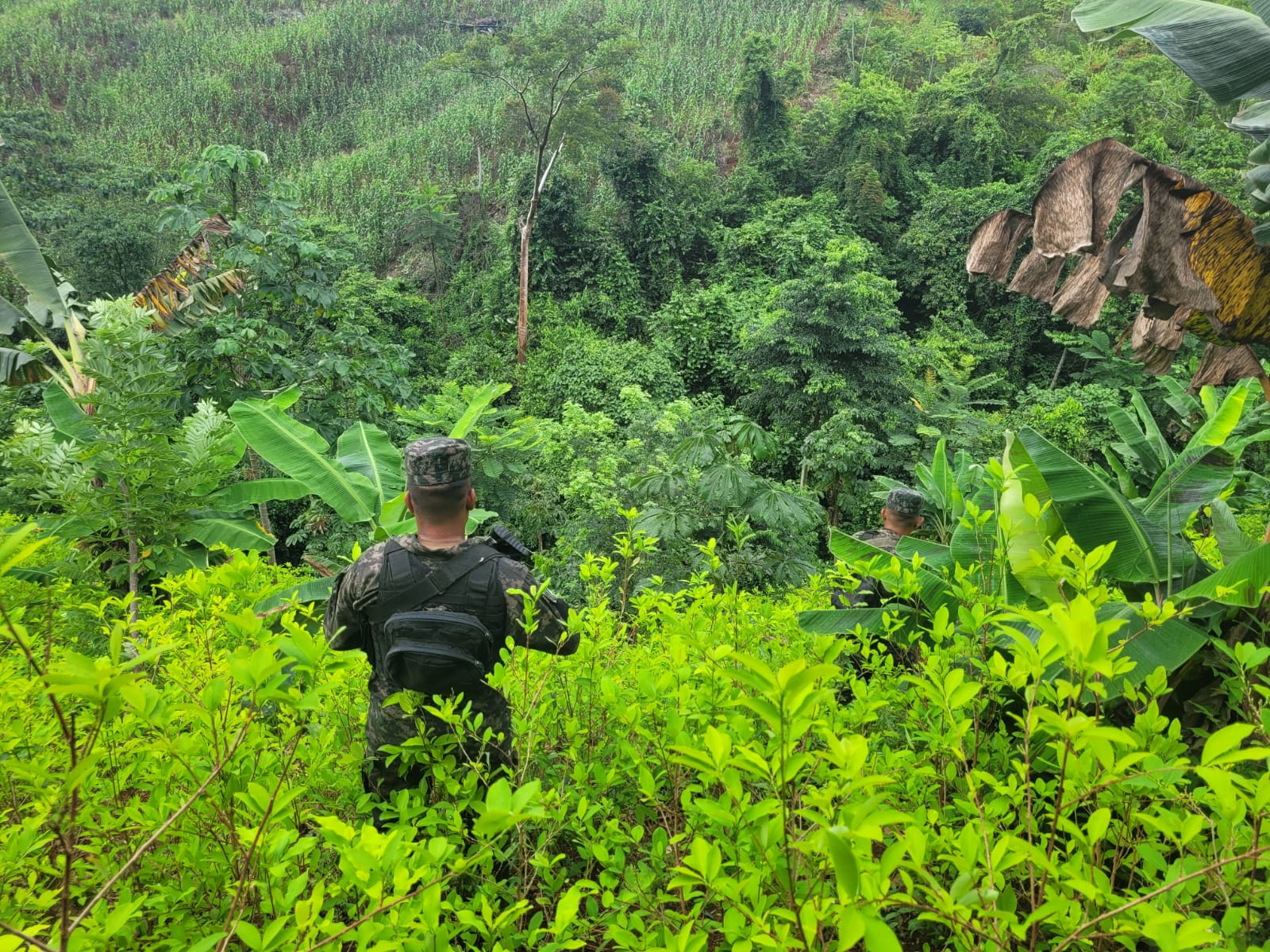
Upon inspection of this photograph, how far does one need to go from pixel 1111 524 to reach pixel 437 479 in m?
1.97

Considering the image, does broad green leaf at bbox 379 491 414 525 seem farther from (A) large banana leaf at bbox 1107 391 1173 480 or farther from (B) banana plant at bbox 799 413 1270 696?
(A) large banana leaf at bbox 1107 391 1173 480

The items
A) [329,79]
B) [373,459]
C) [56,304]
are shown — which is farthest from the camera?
[329,79]

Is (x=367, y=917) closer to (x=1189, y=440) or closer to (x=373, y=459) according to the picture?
(x=373, y=459)

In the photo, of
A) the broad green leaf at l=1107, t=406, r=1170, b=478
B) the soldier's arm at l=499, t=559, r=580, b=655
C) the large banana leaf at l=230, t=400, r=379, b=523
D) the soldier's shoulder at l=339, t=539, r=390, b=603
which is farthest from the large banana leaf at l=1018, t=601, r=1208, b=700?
the large banana leaf at l=230, t=400, r=379, b=523

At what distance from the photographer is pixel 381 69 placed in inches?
996

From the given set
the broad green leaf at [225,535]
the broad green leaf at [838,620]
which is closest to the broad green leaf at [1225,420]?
the broad green leaf at [838,620]

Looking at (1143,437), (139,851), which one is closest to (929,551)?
(1143,437)

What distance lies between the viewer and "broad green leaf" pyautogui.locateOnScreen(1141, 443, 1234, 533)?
1997mm

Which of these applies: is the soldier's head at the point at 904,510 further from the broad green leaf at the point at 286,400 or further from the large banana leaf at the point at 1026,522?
the broad green leaf at the point at 286,400

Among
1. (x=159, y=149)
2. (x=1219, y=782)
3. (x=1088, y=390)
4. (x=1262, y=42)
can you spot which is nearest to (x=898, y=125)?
(x=1088, y=390)

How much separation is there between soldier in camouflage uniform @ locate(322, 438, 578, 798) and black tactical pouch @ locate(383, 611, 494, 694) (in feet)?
0.31

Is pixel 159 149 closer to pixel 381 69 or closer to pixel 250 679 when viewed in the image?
pixel 381 69

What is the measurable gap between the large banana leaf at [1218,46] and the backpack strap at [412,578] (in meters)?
3.15

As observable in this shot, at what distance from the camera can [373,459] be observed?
13.2 feet
